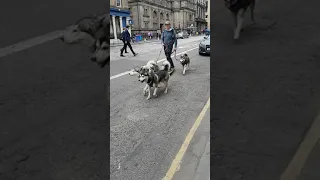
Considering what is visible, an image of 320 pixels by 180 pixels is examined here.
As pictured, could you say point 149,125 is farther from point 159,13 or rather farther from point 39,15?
point 159,13

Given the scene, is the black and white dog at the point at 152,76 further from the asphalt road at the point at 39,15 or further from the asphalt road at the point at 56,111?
the asphalt road at the point at 39,15

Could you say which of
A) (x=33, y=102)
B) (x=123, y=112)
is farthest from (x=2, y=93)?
(x=123, y=112)

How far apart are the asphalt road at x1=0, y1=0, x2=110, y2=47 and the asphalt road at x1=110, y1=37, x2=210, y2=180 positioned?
1.64 metres

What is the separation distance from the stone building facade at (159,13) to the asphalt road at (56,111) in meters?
49.3

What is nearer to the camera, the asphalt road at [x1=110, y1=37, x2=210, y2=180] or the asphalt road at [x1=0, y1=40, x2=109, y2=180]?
the asphalt road at [x1=0, y1=40, x2=109, y2=180]

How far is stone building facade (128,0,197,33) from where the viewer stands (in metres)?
53.5

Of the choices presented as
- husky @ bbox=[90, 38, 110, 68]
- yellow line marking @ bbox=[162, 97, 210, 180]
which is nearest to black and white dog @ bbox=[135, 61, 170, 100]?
yellow line marking @ bbox=[162, 97, 210, 180]

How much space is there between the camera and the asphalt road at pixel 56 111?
173 centimetres
